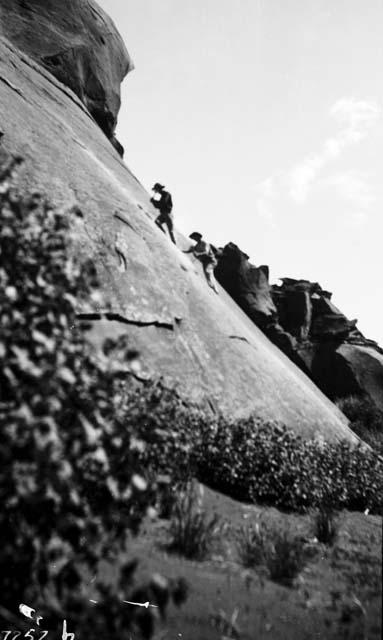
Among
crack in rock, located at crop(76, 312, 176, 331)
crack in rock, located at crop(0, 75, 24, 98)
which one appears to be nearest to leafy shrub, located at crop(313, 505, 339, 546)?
crack in rock, located at crop(76, 312, 176, 331)

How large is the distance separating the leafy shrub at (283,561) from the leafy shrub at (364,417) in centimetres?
1344

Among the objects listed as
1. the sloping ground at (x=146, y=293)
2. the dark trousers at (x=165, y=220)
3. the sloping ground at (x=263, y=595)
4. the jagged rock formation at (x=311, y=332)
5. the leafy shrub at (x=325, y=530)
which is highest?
the jagged rock formation at (x=311, y=332)

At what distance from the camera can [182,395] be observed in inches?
377

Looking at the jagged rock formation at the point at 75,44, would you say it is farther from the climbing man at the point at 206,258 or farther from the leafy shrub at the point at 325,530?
the leafy shrub at the point at 325,530

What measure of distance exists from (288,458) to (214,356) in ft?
13.3

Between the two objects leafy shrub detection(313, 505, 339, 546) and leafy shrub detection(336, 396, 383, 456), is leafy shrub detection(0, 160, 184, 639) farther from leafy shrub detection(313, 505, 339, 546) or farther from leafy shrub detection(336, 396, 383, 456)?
leafy shrub detection(336, 396, 383, 456)

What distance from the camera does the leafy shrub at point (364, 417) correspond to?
63.1 feet

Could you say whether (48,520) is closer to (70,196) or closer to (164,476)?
(164,476)

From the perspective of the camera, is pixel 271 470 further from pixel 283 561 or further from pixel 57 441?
pixel 57 441

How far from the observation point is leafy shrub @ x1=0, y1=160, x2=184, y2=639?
8.22 ft

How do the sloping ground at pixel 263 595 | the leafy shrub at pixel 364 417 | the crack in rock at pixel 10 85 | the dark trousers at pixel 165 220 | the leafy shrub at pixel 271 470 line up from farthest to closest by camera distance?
the leafy shrub at pixel 364 417 → the dark trousers at pixel 165 220 → the crack in rock at pixel 10 85 → the leafy shrub at pixel 271 470 → the sloping ground at pixel 263 595

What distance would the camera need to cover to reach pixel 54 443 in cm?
249

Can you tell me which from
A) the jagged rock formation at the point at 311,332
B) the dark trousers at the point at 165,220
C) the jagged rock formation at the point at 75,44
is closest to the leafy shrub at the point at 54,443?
the dark trousers at the point at 165,220

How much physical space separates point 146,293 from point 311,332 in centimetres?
2282
